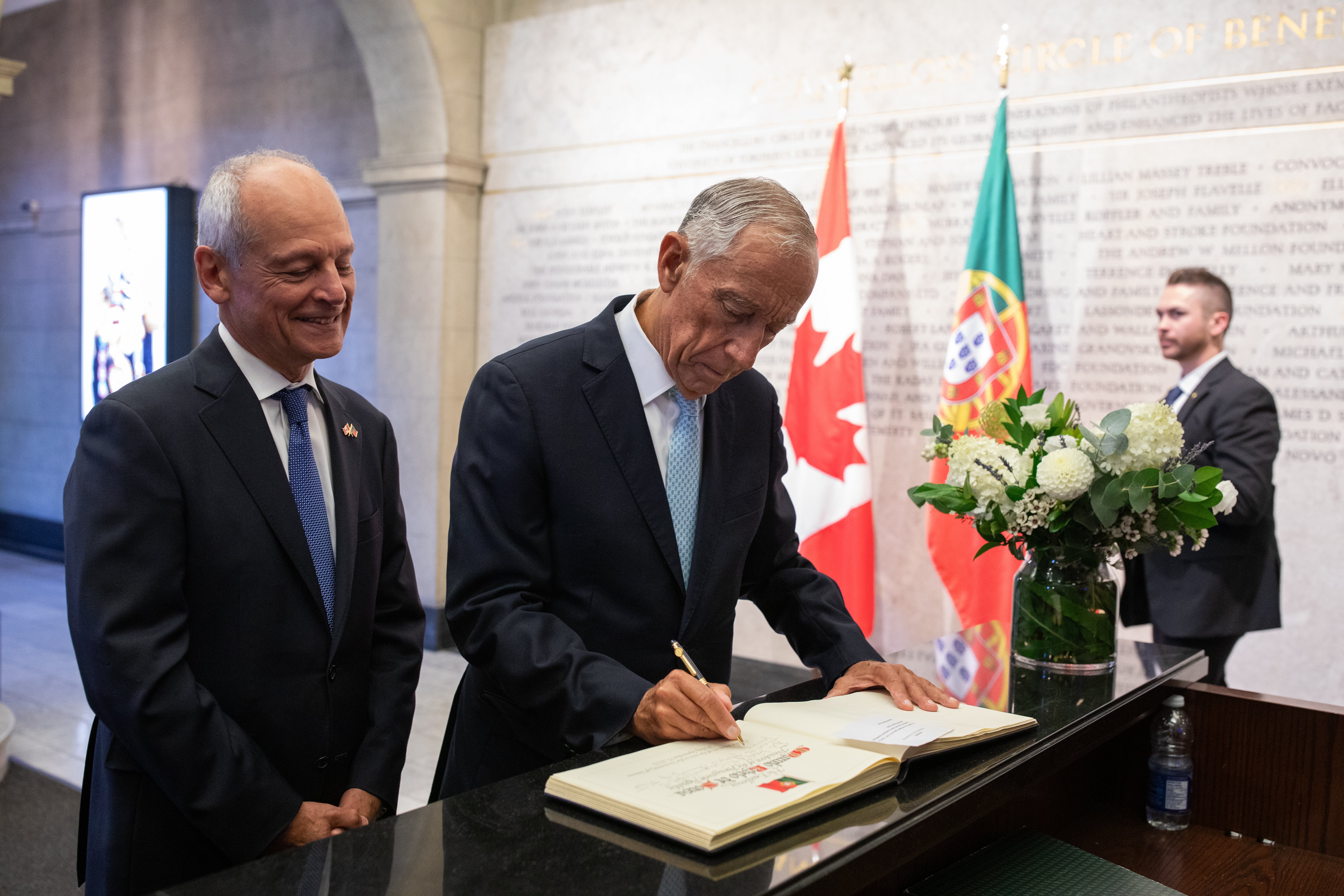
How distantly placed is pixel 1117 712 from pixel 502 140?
5.41 metres

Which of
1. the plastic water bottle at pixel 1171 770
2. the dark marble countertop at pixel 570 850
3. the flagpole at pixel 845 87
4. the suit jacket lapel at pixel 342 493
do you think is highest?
the flagpole at pixel 845 87

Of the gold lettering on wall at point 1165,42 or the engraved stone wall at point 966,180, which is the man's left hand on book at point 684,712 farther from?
the gold lettering on wall at point 1165,42

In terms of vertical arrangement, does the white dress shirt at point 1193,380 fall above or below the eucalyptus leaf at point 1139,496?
above

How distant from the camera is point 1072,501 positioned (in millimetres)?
1843

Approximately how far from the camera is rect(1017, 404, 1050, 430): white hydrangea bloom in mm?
1914

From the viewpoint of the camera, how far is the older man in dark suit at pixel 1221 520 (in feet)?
12.5

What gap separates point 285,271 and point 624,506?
583 millimetres

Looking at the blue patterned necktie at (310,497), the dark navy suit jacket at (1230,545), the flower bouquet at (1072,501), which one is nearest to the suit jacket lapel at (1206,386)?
the dark navy suit jacket at (1230,545)

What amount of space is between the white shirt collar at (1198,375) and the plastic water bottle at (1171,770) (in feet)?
7.86

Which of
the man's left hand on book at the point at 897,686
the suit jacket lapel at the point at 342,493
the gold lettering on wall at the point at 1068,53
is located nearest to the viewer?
the man's left hand on book at the point at 897,686

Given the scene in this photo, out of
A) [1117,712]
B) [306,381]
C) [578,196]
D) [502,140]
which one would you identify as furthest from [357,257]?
[1117,712]

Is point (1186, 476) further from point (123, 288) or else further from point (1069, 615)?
point (123, 288)

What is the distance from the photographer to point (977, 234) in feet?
14.7

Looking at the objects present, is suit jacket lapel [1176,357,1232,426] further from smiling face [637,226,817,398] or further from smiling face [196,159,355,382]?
smiling face [196,159,355,382]
